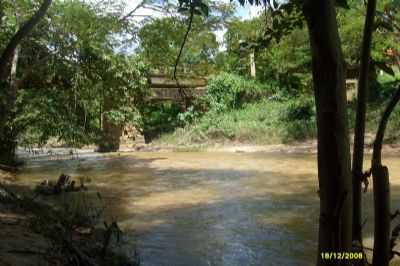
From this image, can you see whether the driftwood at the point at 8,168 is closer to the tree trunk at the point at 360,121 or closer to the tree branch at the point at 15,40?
the tree branch at the point at 15,40

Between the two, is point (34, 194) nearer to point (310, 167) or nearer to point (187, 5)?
point (310, 167)

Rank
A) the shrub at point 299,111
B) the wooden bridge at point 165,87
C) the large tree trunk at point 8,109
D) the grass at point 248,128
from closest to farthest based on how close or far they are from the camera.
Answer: the large tree trunk at point 8,109, the grass at point 248,128, the shrub at point 299,111, the wooden bridge at point 165,87

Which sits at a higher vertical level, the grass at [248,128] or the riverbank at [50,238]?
the grass at [248,128]

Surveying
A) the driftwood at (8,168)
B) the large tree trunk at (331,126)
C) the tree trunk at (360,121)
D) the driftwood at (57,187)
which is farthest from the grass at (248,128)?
the large tree trunk at (331,126)

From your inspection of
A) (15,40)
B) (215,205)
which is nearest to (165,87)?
(215,205)

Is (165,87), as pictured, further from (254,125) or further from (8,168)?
(8,168)

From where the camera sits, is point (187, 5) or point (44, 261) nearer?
point (187, 5)

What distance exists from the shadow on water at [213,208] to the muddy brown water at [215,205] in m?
0.01

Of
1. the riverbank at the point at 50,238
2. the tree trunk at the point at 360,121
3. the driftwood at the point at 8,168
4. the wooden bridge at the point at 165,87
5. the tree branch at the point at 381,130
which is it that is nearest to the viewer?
the tree trunk at the point at 360,121

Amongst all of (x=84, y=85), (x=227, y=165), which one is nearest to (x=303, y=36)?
(x=227, y=165)

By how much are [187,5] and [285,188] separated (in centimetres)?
922

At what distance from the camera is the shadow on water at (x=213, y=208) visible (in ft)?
19.8

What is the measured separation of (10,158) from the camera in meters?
14.9

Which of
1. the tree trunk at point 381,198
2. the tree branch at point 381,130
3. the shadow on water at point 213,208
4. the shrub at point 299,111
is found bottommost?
the shadow on water at point 213,208
